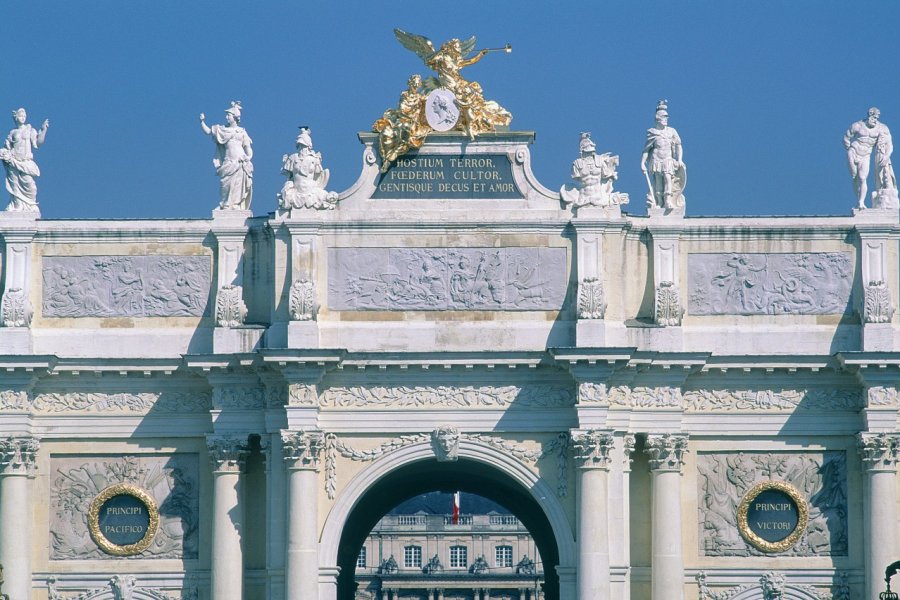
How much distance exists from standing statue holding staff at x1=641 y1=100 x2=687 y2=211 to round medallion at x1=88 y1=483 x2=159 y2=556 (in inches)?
484

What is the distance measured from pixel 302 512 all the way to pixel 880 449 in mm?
11892

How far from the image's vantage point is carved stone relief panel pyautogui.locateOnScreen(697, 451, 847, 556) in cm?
4762

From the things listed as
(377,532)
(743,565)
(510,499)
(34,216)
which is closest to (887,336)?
(743,565)

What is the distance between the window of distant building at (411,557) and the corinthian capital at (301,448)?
3182 inches

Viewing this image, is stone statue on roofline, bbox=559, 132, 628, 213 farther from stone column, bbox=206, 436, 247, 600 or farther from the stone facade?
stone column, bbox=206, 436, 247, 600

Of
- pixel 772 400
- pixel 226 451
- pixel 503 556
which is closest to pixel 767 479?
pixel 772 400

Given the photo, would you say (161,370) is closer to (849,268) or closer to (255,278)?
(255,278)

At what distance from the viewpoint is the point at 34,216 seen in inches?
1907

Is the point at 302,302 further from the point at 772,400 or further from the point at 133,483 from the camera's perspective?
the point at 772,400

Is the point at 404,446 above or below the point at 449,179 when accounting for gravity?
below

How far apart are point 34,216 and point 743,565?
1656 centimetres

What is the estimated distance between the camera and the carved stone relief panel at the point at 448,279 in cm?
4766

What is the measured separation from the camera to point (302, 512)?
46.5 metres

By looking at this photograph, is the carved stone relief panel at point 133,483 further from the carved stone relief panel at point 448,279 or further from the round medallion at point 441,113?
the round medallion at point 441,113
